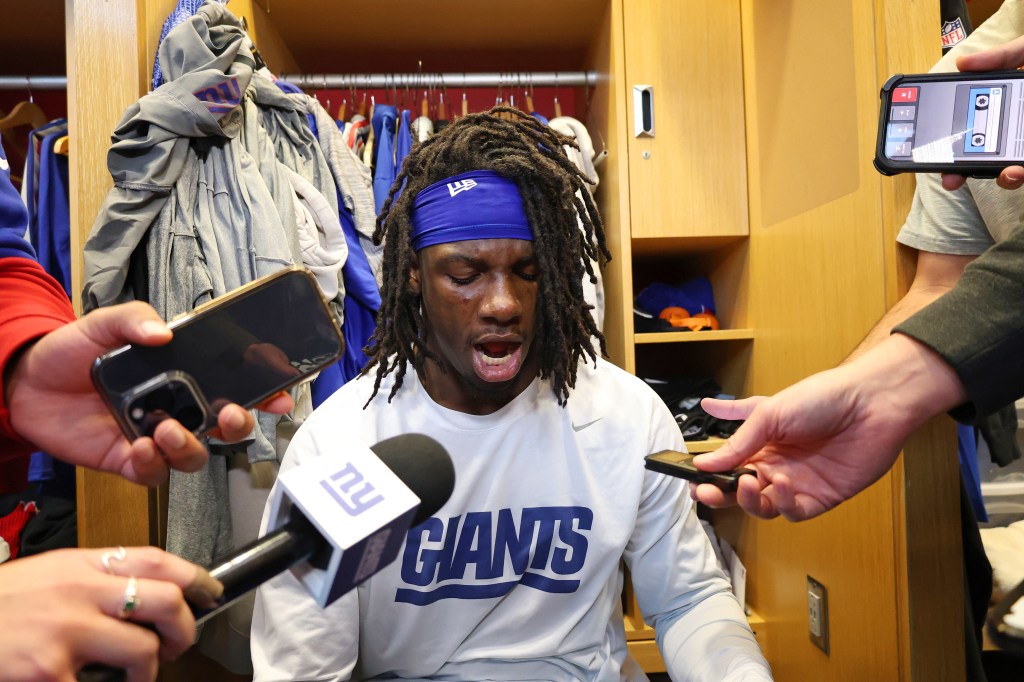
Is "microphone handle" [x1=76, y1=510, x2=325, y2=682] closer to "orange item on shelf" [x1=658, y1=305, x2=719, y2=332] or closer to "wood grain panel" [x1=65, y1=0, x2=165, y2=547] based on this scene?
"wood grain panel" [x1=65, y1=0, x2=165, y2=547]

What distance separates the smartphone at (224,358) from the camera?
0.56 meters

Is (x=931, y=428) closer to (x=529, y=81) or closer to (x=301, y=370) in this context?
(x=301, y=370)

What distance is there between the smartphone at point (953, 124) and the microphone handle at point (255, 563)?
897mm

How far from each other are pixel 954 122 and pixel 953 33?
2.52 feet

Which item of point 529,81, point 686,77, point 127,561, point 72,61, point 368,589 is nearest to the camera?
point 127,561

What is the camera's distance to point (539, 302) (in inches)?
48.1

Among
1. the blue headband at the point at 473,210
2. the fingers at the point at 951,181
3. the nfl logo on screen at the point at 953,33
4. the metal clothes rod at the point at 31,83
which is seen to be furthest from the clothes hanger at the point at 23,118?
the nfl logo on screen at the point at 953,33

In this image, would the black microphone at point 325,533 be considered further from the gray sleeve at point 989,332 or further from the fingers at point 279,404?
the gray sleeve at point 989,332

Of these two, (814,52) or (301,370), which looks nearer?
(301,370)

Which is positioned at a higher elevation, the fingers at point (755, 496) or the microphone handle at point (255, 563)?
the microphone handle at point (255, 563)

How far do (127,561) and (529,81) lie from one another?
2054 mm

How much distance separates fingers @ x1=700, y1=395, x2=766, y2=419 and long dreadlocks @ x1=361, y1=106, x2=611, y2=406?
0.41 m

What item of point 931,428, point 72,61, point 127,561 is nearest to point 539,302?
point 931,428

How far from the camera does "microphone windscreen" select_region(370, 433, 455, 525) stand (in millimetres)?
536
